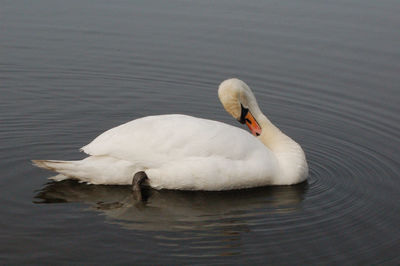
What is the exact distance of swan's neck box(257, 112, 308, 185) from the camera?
10.6 m

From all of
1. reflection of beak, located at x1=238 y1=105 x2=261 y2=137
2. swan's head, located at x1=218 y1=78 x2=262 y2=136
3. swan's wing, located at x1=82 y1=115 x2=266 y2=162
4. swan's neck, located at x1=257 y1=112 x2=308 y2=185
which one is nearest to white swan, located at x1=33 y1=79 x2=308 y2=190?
swan's wing, located at x1=82 y1=115 x2=266 y2=162

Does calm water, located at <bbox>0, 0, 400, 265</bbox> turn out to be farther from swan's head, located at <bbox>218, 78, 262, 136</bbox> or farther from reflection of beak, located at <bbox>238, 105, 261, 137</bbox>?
swan's head, located at <bbox>218, 78, 262, 136</bbox>

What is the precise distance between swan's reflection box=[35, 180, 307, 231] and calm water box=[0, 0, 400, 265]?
0.03 metres

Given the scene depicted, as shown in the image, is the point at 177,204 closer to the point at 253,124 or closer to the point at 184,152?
the point at 184,152

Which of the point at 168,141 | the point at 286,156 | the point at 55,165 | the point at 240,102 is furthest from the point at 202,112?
the point at 55,165

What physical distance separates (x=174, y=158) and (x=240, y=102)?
1.75 meters

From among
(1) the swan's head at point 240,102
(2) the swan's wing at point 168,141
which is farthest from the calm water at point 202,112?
(1) the swan's head at point 240,102

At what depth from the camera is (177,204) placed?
9680mm

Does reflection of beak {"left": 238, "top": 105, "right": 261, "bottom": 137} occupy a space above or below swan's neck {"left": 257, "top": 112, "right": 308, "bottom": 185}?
above

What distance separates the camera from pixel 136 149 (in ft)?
32.7

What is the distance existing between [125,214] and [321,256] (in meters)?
2.34

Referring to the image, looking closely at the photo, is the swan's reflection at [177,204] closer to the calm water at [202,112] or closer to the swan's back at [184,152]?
the calm water at [202,112]

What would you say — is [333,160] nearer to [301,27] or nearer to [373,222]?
[373,222]

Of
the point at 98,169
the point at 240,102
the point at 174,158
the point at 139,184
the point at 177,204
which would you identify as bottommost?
the point at 177,204
